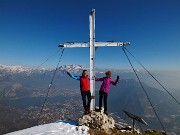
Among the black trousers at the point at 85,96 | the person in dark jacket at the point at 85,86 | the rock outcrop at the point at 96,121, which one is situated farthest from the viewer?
the black trousers at the point at 85,96

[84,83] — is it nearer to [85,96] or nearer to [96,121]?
[85,96]

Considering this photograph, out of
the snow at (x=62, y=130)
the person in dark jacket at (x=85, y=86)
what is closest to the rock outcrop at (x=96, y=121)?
the snow at (x=62, y=130)

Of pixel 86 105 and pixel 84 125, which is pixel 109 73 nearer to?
pixel 86 105

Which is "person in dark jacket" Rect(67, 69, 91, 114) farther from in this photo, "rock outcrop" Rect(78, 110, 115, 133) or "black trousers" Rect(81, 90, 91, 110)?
"rock outcrop" Rect(78, 110, 115, 133)

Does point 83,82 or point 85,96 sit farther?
point 85,96

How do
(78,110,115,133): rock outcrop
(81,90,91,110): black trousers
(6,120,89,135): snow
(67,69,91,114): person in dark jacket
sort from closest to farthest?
(6,120,89,135): snow
(78,110,115,133): rock outcrop
(67,69,91,114): person in dark jacket
(81,90,91,110): black trousers

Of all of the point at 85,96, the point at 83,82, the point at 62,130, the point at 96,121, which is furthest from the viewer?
the point at 85,96

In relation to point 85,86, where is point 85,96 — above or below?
below

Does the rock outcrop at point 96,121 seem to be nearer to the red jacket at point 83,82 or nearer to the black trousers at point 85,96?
the black trousers at point 85,96

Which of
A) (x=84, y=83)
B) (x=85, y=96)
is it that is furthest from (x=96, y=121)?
(x=84, y=83)

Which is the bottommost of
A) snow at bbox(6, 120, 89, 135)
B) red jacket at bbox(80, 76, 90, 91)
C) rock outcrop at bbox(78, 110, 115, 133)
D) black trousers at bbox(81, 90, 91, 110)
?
snow at bbox(6, 120, 89, 135)

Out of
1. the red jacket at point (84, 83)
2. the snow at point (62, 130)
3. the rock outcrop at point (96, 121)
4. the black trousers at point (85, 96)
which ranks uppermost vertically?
the red jacket at point (84, 83)

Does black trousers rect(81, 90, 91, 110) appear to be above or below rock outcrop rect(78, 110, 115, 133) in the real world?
above

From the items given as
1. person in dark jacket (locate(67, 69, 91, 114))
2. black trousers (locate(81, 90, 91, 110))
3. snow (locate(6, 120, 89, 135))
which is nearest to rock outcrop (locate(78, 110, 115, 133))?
snow (locate(6, 120, 89, 135))
